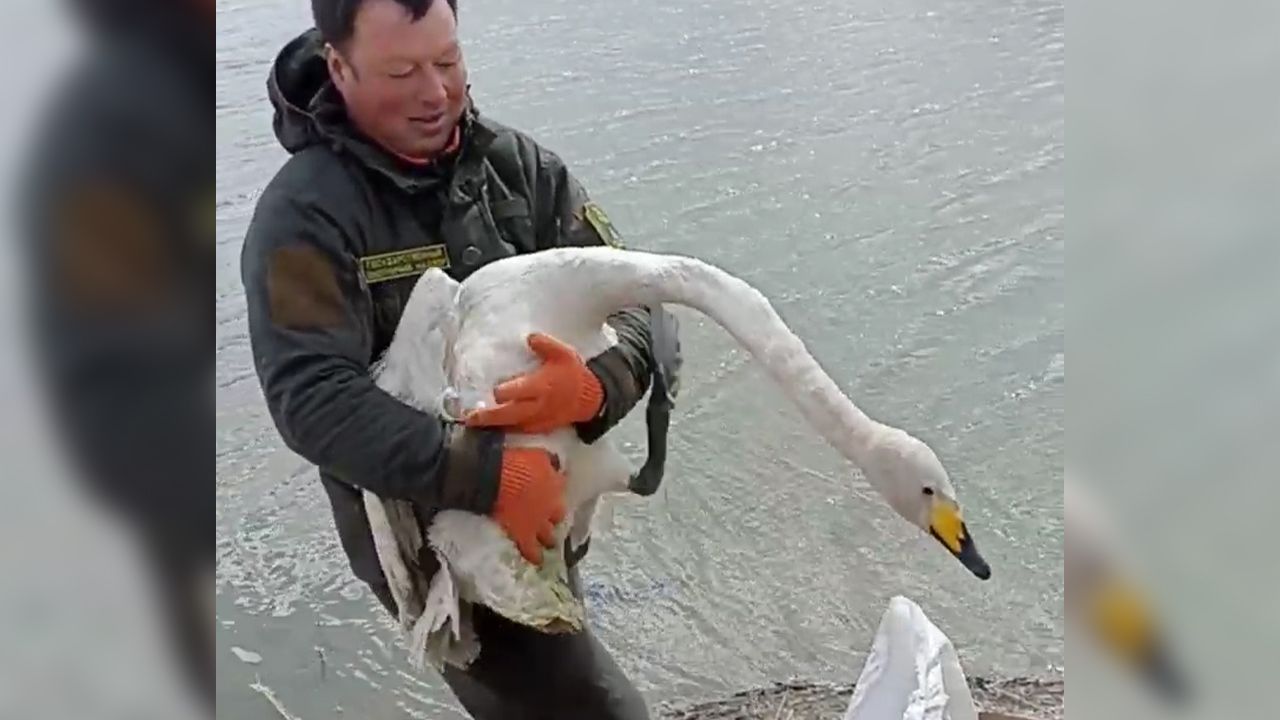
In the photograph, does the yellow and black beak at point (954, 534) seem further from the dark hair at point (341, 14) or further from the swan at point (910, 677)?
the dark hair at point (341, 14)

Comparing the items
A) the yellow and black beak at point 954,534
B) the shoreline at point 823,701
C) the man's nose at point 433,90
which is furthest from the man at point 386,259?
the shoreline at point 823,701

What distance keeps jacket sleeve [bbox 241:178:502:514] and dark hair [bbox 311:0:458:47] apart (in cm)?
11

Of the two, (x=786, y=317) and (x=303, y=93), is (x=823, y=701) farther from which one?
(x=303, y=93)

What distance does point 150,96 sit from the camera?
0.63m

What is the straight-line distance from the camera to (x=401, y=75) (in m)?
0.85

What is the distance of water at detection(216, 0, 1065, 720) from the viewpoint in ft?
4.14

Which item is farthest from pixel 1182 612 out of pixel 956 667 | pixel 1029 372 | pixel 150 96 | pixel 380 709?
pixel 380 709

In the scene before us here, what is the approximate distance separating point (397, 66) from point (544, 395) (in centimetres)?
24

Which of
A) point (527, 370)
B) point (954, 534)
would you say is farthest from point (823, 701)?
point (527, 370)

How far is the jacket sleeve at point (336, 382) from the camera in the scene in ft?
2.73

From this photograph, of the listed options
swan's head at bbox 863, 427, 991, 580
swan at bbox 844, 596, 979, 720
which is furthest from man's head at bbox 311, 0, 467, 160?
swan at bbox 844, 596, 979, 720

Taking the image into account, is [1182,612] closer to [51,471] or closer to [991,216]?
[51,471]

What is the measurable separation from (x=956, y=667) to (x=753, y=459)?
1.47 ft

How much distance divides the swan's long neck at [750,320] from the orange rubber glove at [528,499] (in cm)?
11
